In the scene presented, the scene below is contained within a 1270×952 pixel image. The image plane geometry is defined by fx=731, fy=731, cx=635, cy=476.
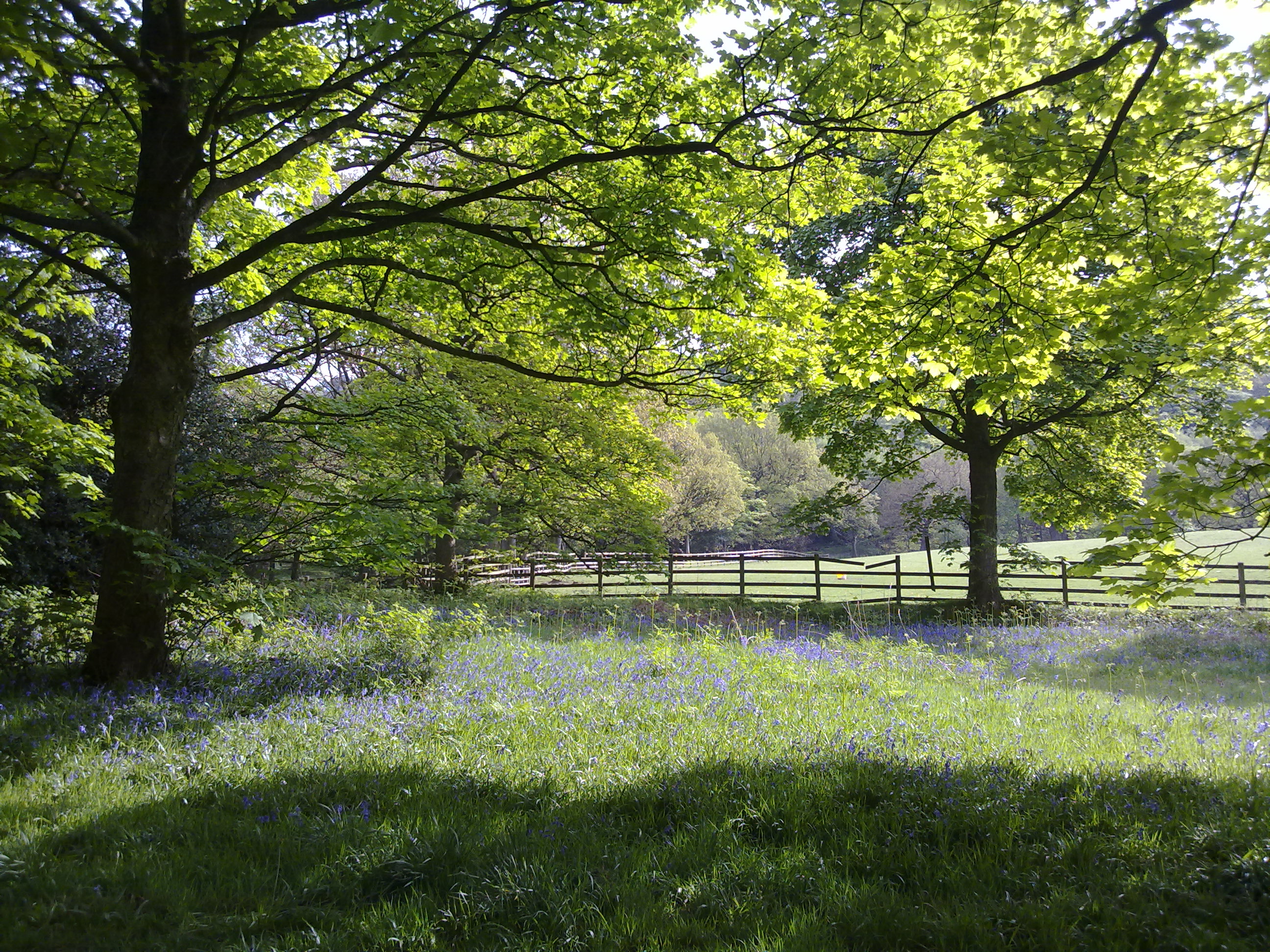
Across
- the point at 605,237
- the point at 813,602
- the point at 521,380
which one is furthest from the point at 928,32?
the point at 813,602

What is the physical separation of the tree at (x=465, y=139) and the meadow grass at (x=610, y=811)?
171 cm

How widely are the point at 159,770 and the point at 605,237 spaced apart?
5721 mm

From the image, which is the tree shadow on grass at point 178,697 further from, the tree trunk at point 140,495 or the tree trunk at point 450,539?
the tree trunk at point 450,539

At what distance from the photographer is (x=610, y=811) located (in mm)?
4469

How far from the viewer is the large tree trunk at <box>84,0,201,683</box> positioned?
6.30 meters

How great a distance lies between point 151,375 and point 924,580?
45.7 meters

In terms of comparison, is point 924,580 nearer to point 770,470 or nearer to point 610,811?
point 770,470

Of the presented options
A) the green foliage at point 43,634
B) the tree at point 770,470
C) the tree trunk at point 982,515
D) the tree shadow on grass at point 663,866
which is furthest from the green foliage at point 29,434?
the tree at point 770,470

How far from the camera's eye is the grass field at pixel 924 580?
736 inches

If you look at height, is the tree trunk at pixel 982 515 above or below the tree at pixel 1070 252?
below

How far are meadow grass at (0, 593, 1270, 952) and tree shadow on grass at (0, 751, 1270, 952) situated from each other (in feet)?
0.06

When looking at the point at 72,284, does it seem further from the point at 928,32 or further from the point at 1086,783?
the point at 1086,783

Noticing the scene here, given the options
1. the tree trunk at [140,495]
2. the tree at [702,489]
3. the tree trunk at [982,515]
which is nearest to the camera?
the tree trunk at [140,495]

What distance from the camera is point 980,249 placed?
6.45m
